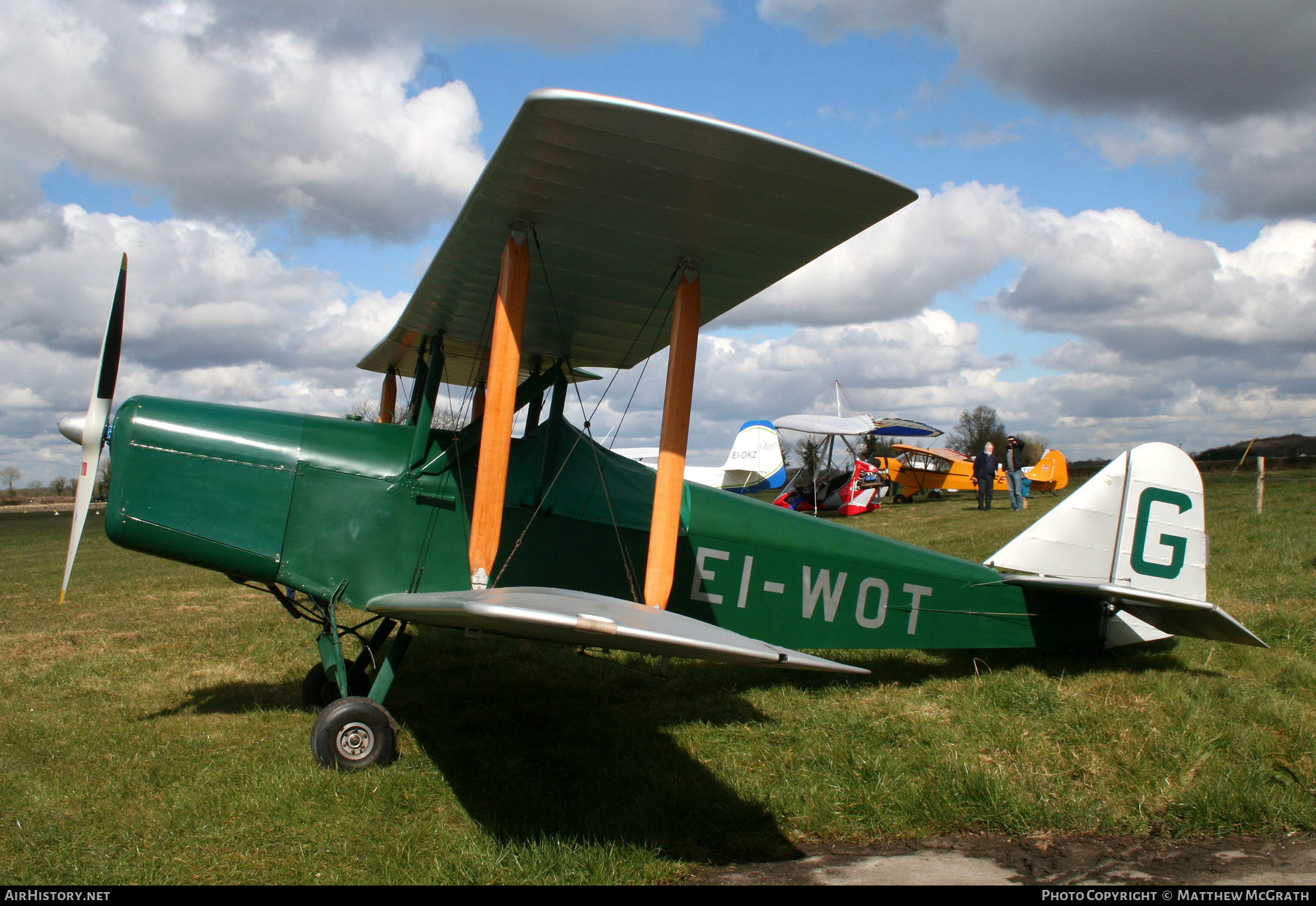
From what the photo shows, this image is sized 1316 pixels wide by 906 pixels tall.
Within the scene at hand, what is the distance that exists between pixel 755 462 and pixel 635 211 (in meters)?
23.1

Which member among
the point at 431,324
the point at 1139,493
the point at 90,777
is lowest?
the point at 90,777

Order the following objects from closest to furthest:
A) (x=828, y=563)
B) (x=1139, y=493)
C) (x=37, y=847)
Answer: (x=37, y=847) < (x=828, y=563) < (x=1139, y=493)

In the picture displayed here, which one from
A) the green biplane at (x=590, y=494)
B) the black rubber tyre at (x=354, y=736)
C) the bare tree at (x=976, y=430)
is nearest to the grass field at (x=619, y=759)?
the black rubber tyre at (x=354, y=736)

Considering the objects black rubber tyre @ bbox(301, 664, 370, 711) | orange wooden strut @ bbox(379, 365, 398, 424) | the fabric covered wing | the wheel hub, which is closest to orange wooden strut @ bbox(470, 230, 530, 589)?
the fabric covered wing

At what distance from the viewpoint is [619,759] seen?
3.92m

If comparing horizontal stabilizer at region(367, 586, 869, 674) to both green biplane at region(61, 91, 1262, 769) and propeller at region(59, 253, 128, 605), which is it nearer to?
green biplane at region(61, 91, 1262, 769)

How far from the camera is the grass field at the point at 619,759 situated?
3021 mm

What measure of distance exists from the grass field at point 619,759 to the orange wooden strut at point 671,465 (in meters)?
0.95

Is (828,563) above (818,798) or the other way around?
above

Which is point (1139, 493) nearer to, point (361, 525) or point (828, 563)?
point (828, 563)

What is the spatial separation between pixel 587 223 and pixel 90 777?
11.6ft

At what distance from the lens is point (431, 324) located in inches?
202

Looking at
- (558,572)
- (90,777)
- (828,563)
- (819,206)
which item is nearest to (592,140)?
(819,206)

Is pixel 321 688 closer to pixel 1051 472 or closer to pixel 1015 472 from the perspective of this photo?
pixel 1015 472
